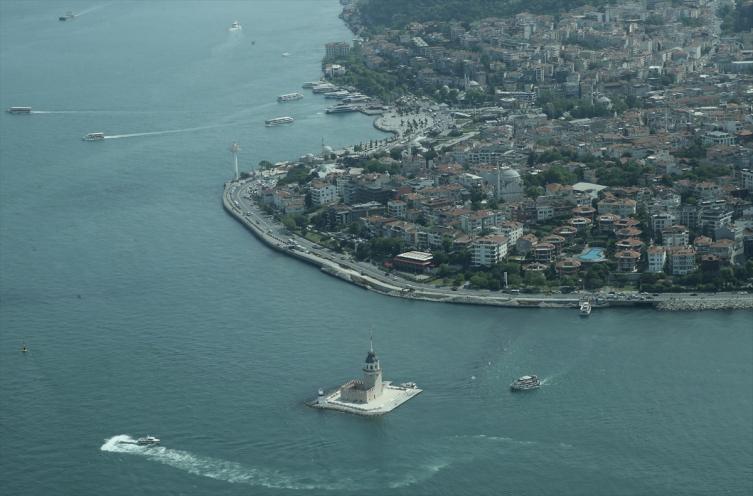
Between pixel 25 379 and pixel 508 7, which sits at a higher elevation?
pixel 508 7

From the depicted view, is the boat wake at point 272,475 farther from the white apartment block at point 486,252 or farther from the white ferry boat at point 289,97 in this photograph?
the white ferry boat at point 289,97

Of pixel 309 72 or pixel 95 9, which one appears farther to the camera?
pixel 95 9

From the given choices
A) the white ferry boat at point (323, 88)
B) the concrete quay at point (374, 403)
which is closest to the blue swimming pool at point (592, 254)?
the concrete quay at point (374, 403)

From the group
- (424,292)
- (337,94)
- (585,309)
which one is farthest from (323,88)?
(585,309)

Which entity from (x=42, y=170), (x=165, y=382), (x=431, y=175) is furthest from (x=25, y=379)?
(x=42, y=170)

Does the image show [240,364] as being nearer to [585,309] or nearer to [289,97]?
[585,309]

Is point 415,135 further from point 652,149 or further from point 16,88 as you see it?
point 16,88
